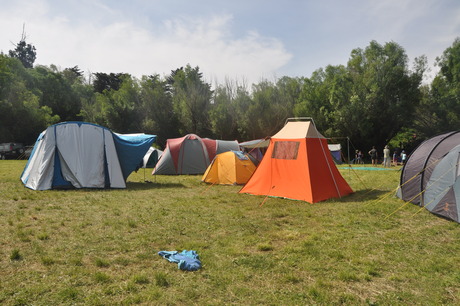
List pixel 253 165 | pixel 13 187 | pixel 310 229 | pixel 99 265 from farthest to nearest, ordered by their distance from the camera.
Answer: pixel 253 165, pixel 13 187, pixel 310 229, pixel 99 265

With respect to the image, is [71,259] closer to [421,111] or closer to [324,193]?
[324,193]

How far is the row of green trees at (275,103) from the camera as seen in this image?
2878cm

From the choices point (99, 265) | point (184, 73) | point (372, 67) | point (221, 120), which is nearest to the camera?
point (99, 265)

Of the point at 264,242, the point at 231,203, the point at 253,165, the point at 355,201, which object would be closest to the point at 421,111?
the point at 253,165

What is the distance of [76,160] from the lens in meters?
10.6

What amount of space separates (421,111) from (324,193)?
26.7 metres

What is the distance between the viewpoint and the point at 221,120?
3381cm

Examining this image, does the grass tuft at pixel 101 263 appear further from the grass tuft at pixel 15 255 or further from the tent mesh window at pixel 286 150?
the tent mesh window at pixel 286 150

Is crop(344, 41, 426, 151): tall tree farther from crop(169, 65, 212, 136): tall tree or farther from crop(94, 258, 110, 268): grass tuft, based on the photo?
crop(94, 258, 110, 268): grass tuft

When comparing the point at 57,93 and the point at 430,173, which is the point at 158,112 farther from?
the point at 430,173

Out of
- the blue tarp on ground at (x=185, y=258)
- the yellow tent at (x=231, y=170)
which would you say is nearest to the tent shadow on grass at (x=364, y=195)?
the yellow tent at (x=231, y=170)

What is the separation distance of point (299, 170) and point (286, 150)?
2.35 ft

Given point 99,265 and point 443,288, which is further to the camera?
point 99,265

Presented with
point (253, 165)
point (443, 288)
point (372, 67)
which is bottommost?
point (443, 288)
